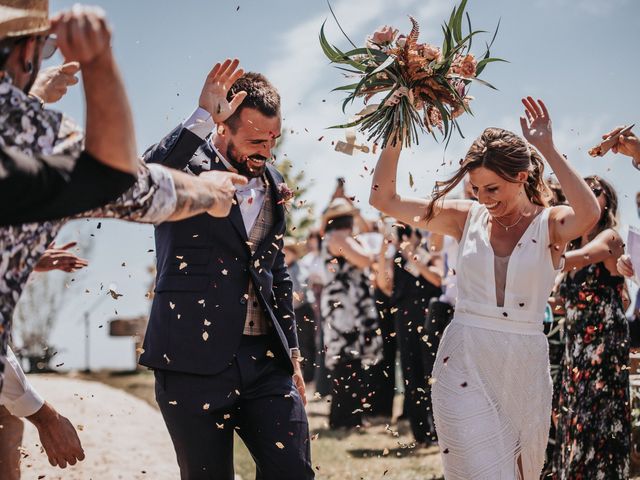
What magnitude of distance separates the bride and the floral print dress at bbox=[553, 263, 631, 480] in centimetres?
181

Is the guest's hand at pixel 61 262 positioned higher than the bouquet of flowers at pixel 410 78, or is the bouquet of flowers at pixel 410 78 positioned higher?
the bouquet of flowers at pixel 410 78

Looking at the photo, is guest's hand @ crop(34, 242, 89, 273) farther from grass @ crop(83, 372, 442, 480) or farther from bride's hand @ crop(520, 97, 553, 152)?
grass @ crop(83, 372, 442, 480)

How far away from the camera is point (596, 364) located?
20.1ft

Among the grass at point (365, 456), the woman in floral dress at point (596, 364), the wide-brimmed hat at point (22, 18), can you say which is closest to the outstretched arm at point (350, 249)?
the grass at point (365, 456)

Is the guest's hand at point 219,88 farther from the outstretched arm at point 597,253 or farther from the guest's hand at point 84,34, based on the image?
the outstretched arm at point 597,253

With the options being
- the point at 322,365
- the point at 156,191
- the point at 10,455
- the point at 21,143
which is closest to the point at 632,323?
the point at 10,455

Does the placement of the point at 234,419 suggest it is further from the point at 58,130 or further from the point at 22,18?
the point at 22,18

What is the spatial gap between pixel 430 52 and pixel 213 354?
72.1 inches

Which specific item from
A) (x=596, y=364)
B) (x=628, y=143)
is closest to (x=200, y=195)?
(x=628, y=143)

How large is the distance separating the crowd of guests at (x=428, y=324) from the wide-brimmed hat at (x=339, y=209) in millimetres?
13

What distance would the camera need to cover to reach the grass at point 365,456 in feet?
25.1

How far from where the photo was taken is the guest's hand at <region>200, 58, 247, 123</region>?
396cm

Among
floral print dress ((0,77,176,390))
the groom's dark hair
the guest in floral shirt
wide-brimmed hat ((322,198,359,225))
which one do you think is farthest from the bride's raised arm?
wide-brimmed hat ((322,198,359,225))

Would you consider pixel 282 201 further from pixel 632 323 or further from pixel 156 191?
pixel 632 323
